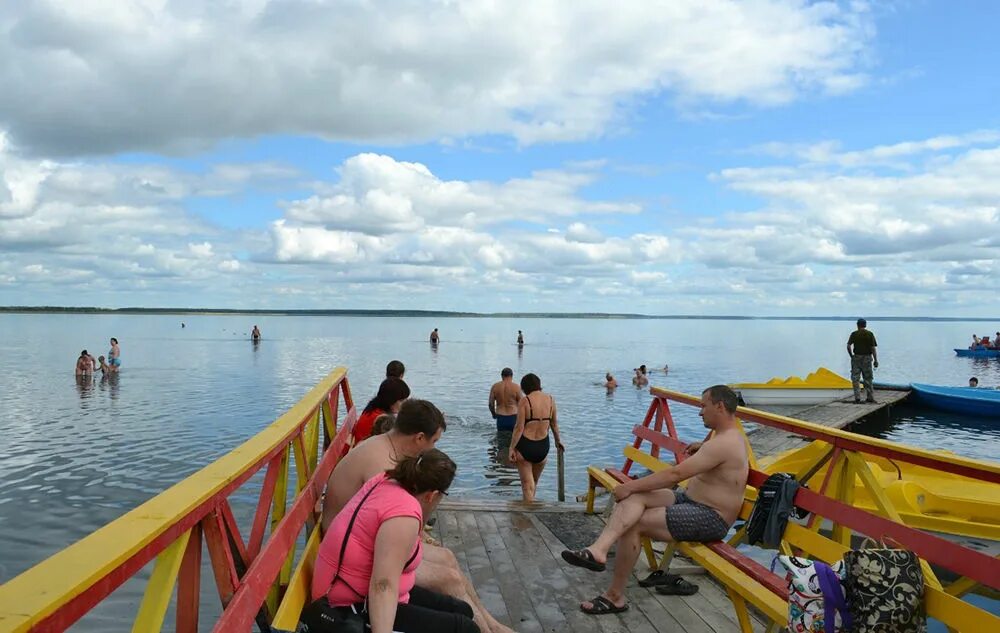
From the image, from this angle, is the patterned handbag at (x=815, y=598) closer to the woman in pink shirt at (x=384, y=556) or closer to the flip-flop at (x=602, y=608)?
the woman in pink shirt at (x=384, y=556)

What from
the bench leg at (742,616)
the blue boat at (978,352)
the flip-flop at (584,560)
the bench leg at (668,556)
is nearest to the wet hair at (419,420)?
the flip-flop at (584,560)

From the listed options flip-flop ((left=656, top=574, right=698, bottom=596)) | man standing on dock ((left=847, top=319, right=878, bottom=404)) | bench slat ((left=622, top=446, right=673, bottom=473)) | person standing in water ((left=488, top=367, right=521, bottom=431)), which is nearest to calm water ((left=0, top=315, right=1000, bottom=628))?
person standing in water ((left=488, top=367, right=521, bottom=431))

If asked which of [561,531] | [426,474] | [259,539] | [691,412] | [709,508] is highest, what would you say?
[426,474]

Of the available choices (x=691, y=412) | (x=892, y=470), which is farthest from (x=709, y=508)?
(x=691, y=412)

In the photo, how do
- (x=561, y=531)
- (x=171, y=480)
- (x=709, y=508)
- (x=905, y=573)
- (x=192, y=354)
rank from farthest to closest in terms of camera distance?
(x=192, y=354)
(x=171, y=480)
(x=561, y=531)
(x=709, y=508)
(x=905, y=573)

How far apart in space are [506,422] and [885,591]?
12216 mm

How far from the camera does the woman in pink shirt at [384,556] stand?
121 inches

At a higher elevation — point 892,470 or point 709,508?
point 709,508

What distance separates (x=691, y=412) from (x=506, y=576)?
19.6 meters

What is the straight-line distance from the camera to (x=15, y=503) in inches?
455

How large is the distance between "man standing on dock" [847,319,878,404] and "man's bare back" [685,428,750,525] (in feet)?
53.3

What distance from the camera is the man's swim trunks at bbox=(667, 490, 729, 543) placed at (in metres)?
5.00

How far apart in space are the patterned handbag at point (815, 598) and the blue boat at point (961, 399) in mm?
23569

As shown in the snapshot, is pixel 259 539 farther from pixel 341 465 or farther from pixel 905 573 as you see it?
pixel 905 573
